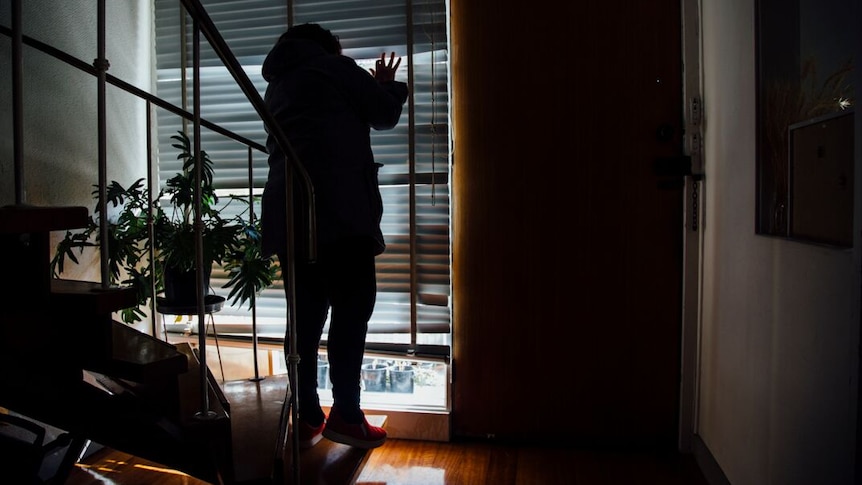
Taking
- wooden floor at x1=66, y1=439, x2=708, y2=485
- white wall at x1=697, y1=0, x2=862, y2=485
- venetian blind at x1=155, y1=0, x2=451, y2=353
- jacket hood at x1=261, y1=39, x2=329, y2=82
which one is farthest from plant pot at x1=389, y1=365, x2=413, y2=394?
jacket hood at x1=261, y1=39, x2=329, y2=82

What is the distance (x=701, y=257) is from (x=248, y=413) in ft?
5.76

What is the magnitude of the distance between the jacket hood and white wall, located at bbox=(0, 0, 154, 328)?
1.01 metres

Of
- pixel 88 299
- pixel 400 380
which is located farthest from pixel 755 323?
pixel 88 299

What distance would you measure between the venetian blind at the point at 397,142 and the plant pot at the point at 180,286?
0.37 m

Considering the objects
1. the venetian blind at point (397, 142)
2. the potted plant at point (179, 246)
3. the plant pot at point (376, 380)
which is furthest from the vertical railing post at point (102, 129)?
the plant pot at point (376, 380)

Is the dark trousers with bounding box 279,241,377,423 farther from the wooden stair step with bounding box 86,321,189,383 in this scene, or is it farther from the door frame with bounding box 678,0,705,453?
the door frame with bounding box 678,0,705,453

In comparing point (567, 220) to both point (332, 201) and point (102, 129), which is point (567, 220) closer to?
point (332, 201)

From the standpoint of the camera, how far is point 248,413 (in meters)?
1.92

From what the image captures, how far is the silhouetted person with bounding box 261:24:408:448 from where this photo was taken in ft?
5.62

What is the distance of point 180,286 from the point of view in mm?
2111

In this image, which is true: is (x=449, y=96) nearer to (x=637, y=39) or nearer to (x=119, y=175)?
(x=637, y=39)

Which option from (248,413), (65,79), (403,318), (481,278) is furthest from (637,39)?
(65,79)

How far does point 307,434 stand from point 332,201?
750 mm

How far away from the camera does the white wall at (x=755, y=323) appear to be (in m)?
1.21
